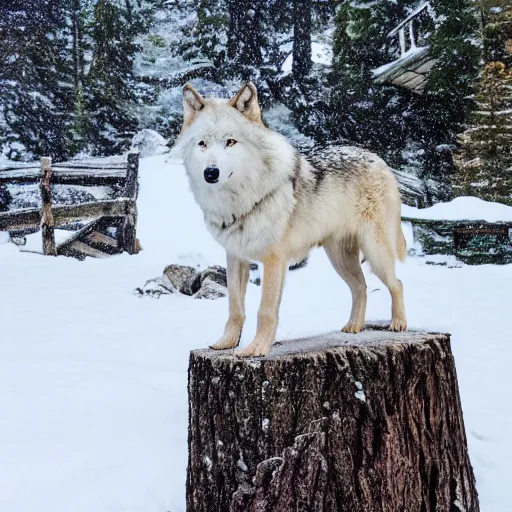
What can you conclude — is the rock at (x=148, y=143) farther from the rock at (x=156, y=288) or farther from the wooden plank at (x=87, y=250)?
the rock at (x=156, y=288)

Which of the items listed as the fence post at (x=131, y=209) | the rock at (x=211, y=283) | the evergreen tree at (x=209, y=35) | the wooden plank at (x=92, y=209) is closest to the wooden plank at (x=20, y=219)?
the wooden plank at (x=92, y=209)

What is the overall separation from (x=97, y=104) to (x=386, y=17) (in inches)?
88.4

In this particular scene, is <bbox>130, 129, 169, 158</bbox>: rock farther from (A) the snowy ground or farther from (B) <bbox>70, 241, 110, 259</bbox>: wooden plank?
(B) <bbox>70, 241, 110, 259</bbox>: wooden plank

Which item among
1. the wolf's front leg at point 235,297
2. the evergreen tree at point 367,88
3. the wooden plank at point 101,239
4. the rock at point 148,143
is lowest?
the wolf's front leg at point 235,297

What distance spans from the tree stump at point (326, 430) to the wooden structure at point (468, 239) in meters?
3.07

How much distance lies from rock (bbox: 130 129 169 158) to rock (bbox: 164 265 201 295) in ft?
2.84

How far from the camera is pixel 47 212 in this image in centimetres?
455

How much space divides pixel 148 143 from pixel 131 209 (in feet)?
1.79

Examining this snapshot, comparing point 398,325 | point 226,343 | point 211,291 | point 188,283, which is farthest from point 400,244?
point 188,283

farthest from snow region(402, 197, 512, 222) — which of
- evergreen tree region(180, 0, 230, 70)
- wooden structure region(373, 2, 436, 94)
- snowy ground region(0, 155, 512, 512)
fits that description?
evergreen tree region(180, 0, 230, 70)

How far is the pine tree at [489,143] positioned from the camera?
166 inches

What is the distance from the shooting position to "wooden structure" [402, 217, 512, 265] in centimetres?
420

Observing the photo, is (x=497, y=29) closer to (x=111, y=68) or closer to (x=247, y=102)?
(x=111, y=68)

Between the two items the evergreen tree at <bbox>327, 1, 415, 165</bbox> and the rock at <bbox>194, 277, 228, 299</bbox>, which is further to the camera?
the evergreen tree at <bbox>327, 1, 415, 165</bbox>
